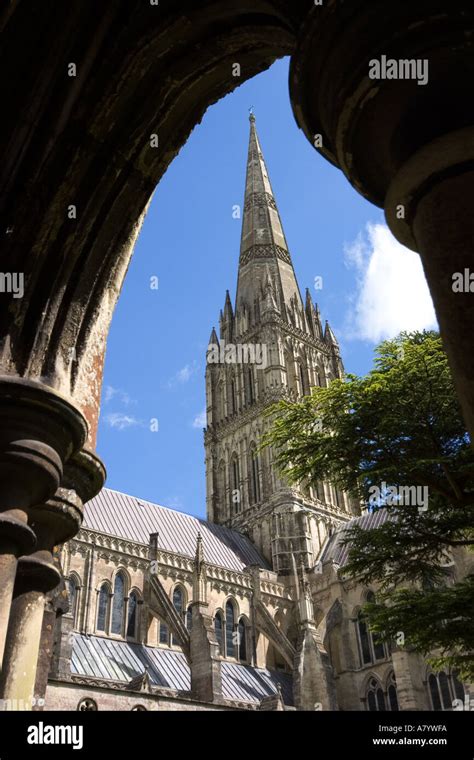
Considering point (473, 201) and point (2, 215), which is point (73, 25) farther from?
point (473, 201)

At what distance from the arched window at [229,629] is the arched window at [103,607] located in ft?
21.2

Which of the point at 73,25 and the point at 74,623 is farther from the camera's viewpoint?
the point at 74,623

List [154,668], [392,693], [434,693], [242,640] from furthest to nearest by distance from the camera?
1. [242,640]
2. [392,693]
3. [434,693]
4. [154,668]

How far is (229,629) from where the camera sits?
102 feet

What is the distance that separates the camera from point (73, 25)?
13.1 ft

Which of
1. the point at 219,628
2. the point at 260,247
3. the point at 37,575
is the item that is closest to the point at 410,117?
the point at 37,575

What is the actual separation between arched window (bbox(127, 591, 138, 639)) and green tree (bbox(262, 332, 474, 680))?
17.5 meters

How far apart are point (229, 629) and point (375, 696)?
23.3 ft

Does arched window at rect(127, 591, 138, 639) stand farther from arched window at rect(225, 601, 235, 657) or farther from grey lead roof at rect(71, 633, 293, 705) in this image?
arched window at rect(225, 601, 235, 657)

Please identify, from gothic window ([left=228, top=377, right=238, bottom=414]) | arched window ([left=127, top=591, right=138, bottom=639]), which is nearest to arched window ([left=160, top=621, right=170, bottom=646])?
arched window ([left=127, top=591, right=138, bottom=639])

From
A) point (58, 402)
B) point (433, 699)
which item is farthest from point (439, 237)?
point (433, 699)

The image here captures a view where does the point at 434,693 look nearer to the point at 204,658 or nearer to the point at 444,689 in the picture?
the point at 444,689
